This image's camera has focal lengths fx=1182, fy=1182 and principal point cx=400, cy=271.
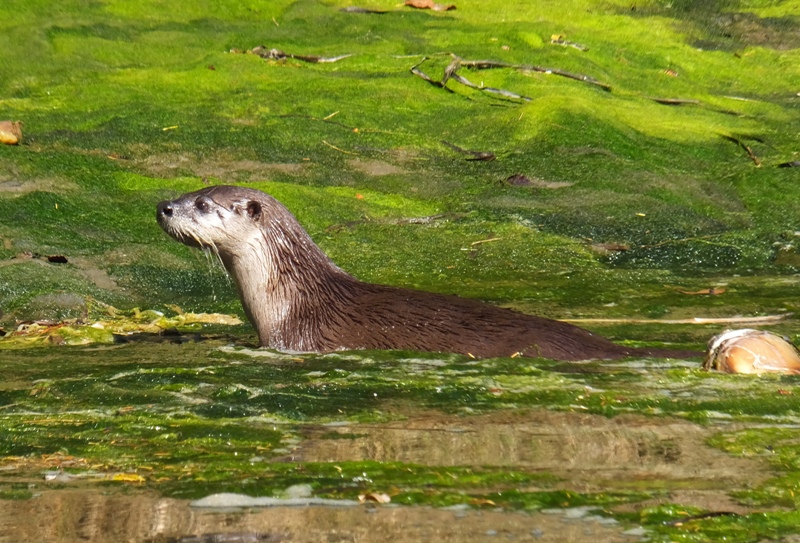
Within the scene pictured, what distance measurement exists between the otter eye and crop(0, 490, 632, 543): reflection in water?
7.27 ft

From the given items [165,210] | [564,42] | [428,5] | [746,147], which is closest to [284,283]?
[165,210]

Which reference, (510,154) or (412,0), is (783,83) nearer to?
(412,0)

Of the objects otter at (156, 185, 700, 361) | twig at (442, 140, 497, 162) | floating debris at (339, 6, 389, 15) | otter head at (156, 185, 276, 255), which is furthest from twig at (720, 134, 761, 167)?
otter head at (156, 185, 276, 255)

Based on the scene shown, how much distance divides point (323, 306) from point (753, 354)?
148 centimetres

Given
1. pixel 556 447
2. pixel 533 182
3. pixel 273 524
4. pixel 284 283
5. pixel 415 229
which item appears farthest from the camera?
pixel 533 182

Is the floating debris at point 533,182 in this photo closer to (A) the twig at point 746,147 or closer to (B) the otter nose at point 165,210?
(A) the twig at point 746,147

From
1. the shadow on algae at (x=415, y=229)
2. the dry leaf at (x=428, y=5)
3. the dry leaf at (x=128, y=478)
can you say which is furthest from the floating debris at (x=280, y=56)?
the dry leaf at (x=128, y=478)

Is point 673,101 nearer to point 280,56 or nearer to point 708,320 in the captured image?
point 280,56

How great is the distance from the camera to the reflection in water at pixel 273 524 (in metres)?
1.99

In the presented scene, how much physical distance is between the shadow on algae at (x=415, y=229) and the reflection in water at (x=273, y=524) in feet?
0.31

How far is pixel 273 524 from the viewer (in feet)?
6.77

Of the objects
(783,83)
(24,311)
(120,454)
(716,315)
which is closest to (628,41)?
(783,83)

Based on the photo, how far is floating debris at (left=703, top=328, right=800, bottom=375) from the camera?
3455 mm

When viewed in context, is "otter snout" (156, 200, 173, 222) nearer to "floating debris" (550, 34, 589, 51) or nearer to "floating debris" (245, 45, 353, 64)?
"floating debris" (245, 45, 353, 64)
